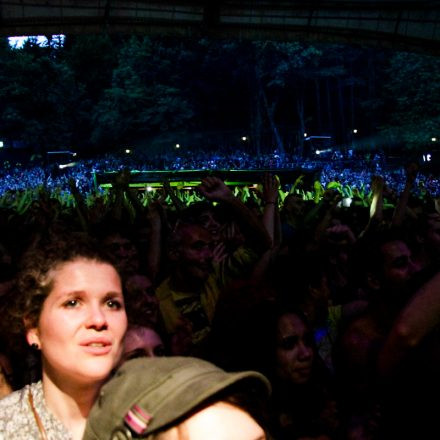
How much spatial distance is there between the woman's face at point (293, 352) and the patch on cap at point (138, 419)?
1596mm

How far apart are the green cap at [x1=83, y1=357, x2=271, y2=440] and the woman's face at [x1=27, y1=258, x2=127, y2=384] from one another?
1.08ft

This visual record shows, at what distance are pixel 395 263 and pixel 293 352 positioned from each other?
3.56 feet

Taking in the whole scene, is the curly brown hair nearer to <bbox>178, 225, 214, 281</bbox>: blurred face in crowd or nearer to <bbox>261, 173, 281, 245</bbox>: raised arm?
<bbox>178, 225, 214, 281</bbox>: blurred face in crowd

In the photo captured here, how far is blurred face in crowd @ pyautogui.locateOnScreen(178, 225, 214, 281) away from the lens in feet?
12.7

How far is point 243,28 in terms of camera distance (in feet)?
21.6

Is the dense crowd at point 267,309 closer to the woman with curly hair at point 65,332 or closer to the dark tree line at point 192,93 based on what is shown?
the woman with curly hair at point 65,332

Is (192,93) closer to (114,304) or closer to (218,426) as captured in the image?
(114,304)

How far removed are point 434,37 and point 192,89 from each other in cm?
4398

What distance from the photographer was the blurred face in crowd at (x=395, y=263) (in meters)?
3.26

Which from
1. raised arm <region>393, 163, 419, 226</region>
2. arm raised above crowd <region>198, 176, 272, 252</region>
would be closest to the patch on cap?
arm raised above crowd <region>198, 176, 272, 252</region>

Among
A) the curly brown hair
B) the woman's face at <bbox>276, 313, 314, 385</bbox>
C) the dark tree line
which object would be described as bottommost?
the woman's face at <bbox>276, 313, 314, 385</bbox>

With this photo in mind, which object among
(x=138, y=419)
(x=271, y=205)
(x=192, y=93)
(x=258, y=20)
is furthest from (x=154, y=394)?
(x=192, y=93)

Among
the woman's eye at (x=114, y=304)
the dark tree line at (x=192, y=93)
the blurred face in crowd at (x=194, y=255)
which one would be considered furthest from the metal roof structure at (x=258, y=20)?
the dark tree line at (x=192, y=93)

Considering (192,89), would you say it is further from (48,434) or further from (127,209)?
(48,434)
